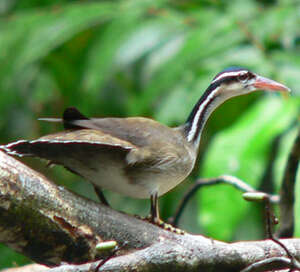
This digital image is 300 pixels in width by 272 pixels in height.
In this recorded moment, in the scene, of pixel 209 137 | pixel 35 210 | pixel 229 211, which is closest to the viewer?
pixel 35 210

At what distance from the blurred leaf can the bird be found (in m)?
0.48

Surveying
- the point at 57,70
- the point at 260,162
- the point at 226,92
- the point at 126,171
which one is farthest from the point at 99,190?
the point at 57,70

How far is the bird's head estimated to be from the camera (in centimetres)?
277

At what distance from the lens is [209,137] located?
16.0ft

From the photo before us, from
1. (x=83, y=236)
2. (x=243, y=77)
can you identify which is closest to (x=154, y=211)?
(x=83, y=236)

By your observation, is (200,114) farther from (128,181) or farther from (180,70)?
(180,70)

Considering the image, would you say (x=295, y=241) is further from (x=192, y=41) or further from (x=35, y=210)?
(x=192, y=41)

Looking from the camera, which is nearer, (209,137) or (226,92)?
(226,92)

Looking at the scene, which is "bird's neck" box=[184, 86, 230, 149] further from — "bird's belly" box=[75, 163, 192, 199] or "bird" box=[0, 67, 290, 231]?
"bird's belly" box=[75, 163, 192, 199]

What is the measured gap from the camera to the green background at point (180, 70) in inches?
126

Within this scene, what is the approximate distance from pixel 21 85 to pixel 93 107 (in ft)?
1.74

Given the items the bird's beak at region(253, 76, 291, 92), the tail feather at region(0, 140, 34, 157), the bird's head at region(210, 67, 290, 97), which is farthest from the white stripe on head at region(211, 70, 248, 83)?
the tail feather at region(0, 140, 34, 157)

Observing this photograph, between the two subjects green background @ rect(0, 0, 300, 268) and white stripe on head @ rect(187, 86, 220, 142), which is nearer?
white stripe on head @ rect(187, 86, 220, 142)

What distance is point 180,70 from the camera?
3637 millimetres
